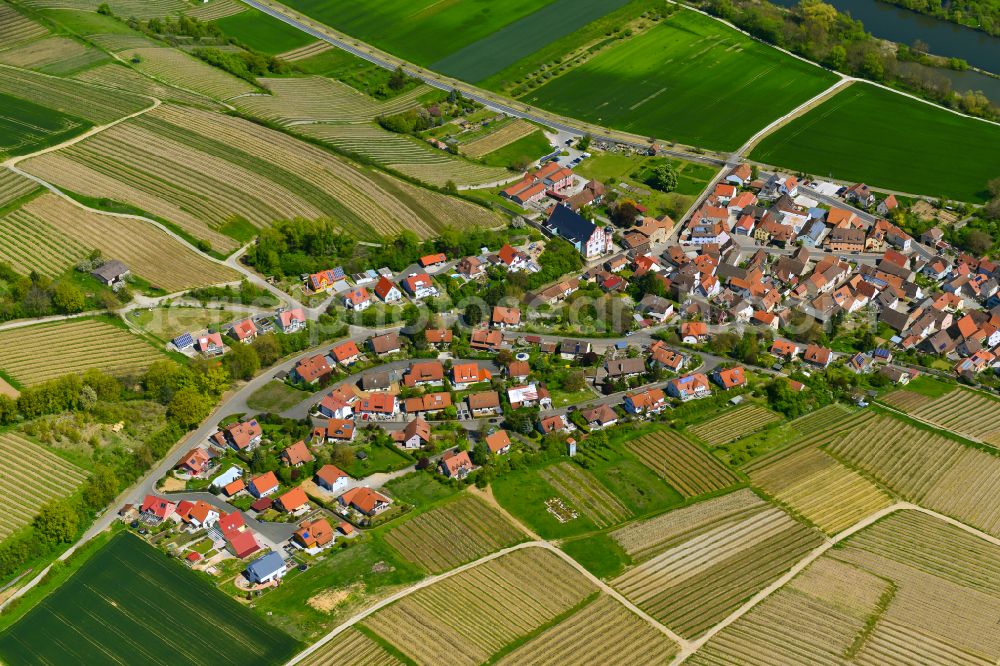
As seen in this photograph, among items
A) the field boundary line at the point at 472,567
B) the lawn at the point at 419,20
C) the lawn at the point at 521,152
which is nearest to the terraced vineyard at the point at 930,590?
the field boundary line at the point at 472,567

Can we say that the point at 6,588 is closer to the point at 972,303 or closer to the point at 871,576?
the point at 871,576

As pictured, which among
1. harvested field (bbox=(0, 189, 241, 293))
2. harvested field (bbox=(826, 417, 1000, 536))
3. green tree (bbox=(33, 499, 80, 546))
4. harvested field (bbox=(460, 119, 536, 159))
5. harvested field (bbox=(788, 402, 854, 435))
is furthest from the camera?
harvested field (bbox=(460, 119, 536, 159))

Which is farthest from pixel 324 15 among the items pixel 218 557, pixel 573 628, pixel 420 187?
pixel 573 628

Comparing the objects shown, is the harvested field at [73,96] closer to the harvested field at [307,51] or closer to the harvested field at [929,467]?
the harvested field at [307,51]

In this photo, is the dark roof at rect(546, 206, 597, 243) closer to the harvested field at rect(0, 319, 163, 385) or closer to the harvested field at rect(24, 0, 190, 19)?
the harvested field at rect(0, 319, 163, 385)

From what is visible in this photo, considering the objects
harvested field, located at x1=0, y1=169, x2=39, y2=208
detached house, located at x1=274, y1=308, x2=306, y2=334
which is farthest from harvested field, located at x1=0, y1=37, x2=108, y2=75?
detached house, located at x1=274, y1=308, x2=306, y2=334

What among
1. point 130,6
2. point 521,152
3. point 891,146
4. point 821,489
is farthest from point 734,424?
point 130,6

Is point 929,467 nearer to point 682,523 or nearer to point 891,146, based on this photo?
point 682,523
